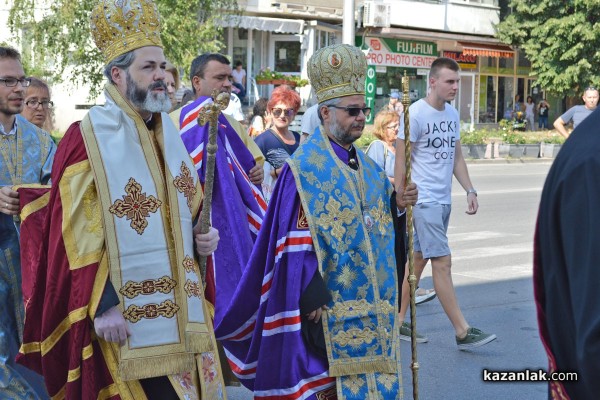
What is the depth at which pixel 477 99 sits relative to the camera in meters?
43.9

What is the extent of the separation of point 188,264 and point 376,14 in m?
32.8

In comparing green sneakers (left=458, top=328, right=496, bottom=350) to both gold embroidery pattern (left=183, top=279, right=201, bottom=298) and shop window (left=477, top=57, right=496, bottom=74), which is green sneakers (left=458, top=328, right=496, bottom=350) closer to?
gold embroidery pattern (left=183, top=279, right=201, bottom=298)

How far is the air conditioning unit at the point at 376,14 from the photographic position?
3584 centimetres

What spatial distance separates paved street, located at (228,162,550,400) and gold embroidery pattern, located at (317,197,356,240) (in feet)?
7.15

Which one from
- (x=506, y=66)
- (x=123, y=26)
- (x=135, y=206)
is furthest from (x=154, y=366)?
(x=506, y=66)

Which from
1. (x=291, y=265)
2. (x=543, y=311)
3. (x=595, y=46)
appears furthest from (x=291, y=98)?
(x=595, y=46)

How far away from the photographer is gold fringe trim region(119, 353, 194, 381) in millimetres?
3916

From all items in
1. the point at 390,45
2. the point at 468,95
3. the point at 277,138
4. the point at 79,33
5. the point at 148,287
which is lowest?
the point at 148,287

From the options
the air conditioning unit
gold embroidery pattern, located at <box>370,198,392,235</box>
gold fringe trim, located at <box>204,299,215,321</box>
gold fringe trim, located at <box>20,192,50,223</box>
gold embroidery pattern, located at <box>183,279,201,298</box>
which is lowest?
gold fringe trim, located at <box>204,299,215,321</box>

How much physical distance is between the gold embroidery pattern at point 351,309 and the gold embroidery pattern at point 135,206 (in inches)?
47.5

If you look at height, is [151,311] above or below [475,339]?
above

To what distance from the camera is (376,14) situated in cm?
3594

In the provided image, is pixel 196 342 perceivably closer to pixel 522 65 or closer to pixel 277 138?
pixel 277 138

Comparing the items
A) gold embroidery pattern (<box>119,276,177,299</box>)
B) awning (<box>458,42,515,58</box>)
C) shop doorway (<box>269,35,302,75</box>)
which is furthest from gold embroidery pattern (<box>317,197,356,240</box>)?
awning (<box>458,42,515,58</box>)
